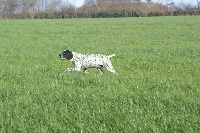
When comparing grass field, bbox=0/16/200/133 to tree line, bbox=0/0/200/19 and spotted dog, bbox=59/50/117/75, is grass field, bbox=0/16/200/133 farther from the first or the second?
tree line, bbox=0/0/200/19

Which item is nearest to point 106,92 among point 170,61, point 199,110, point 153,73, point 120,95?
point 120,95

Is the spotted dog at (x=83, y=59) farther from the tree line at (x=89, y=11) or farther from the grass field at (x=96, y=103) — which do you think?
the tree line at (x=89, y=11)

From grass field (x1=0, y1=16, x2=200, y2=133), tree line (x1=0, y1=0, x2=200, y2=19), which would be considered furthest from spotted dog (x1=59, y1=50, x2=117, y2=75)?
tree line (x1=0, y1=0, x2=200, y2=19)

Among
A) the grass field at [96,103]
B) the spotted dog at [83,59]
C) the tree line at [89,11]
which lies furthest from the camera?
the tree line at [89,11]

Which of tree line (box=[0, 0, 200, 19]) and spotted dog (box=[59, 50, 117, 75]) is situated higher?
tree line (box=[0, 0, 200, 19])

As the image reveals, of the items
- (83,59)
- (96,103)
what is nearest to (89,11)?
(83,59)

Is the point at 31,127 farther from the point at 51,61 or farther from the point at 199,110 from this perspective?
the point at 51,61

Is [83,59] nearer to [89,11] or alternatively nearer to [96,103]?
[96,103]

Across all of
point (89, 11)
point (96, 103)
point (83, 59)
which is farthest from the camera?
point (89, 11)

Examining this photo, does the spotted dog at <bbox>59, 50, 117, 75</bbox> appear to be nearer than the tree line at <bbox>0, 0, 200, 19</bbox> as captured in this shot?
Yes

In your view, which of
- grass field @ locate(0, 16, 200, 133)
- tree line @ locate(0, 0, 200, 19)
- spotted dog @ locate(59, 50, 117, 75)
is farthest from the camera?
tree line @ locate(0, 0, 200, 19)

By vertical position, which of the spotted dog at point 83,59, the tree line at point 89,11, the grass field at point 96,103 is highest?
the tree line at point 89,11

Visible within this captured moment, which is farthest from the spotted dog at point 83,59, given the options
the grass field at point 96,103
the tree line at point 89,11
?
the tree line at point 89,11

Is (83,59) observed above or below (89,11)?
below
